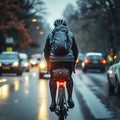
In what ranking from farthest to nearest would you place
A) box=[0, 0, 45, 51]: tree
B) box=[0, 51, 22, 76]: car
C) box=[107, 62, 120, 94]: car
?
box=[0, 0, 45, 51]: tree → box=[0, 51, 22, 76]: car → box=[107, 62, 120, 94]: car

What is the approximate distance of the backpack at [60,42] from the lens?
10273mm

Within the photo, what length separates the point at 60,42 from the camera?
1031 centimetres

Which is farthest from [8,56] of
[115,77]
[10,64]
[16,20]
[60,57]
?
[16,20]

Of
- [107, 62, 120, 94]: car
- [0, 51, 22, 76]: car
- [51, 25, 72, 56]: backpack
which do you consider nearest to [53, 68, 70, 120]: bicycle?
[51, 25, 72, 56]: backpack

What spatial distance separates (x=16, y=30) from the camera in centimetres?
7056

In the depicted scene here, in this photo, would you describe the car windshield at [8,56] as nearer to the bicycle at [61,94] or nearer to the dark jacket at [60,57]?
the dark jacket at [60,57]

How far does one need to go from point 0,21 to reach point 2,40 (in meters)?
8.41

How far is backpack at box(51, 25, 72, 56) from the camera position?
10.3 metres

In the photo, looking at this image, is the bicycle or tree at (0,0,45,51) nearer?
the bicycle

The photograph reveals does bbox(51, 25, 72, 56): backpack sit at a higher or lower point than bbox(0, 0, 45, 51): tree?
lower

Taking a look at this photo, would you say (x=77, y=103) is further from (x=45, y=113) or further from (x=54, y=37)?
(x=54, y=37)

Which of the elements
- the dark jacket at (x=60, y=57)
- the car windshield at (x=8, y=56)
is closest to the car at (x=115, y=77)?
the dark jacket at (x=60, y=57)

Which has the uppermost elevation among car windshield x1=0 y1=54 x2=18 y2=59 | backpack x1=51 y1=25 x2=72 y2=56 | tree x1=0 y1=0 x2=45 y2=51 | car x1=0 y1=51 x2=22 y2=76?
tree x1=0 y1=0 x2=45 y2=51

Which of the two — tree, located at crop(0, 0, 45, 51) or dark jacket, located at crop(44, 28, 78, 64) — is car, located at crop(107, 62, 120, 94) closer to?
dark jacket, located at crop(44, 28, 78, 64)
